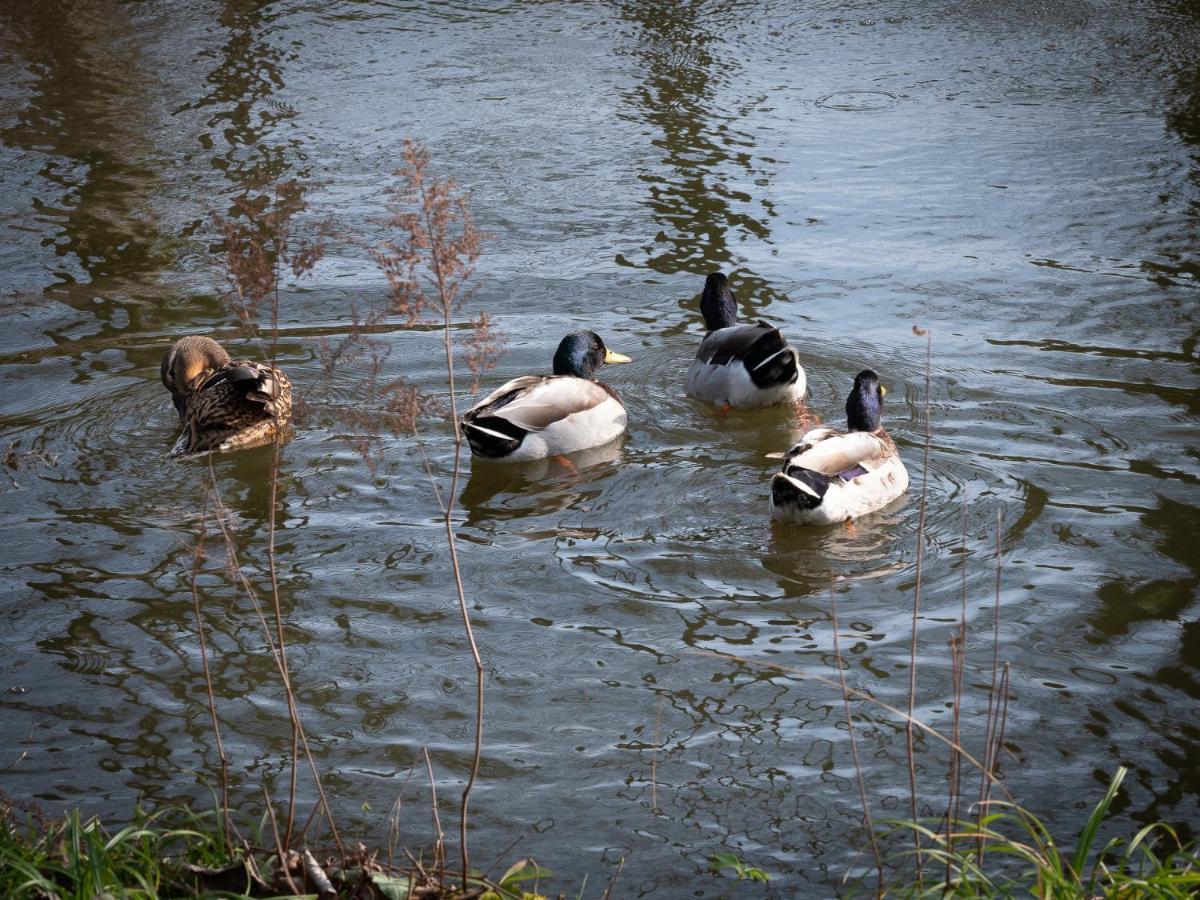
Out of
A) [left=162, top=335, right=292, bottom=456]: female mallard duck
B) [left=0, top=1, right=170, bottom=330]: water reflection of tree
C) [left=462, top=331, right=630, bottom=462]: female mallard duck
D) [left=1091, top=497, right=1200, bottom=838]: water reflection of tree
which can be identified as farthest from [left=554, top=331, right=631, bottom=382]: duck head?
[left=1091, top=497, right=1200, bottom=838]: water reflection of tree

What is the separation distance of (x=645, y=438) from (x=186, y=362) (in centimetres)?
254

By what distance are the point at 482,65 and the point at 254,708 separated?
10.3 meters

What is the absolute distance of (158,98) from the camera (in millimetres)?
13312

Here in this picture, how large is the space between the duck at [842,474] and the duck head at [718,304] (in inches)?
60.8

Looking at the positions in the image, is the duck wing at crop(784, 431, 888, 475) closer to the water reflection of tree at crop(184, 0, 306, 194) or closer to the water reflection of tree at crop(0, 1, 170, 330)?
the water reflection of tree at crop(0, 1, 170, 330)

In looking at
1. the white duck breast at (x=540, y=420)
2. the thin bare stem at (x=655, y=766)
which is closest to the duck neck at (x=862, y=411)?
the white duck breast at (x=540, y=420)

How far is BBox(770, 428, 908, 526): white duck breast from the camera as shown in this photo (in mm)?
6383

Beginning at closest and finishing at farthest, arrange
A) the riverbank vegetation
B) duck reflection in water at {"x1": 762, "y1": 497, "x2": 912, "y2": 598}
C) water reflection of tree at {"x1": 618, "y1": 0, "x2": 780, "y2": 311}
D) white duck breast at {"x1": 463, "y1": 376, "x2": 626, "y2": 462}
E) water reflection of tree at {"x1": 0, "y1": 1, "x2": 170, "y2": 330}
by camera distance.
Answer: the riverbank vegetation → duck reflection in water at {"x1": 762, "y1": 497, "x2": 912, "y2": 598} → white duck breast at {"x1": 463, "y1": 376, "x2": 626, "y2": 462} → water reflection of tree at {"x1": 0, "y1": 1, "x2": 170, "y2": 330} → water reflection of tree at {"x1": 618, "y1": 0, "x2": 780, "y2": 311}

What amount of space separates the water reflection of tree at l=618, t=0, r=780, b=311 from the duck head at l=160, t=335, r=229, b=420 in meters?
3.13

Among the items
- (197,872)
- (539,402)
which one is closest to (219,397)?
(539,402)

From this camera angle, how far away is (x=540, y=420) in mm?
7543

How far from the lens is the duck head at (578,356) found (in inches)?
313

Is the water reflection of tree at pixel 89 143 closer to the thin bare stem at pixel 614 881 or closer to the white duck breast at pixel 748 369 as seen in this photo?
the white duck breast at pixel 748 369

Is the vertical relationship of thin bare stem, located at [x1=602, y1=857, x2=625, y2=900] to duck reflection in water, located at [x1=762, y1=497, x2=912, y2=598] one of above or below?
above
